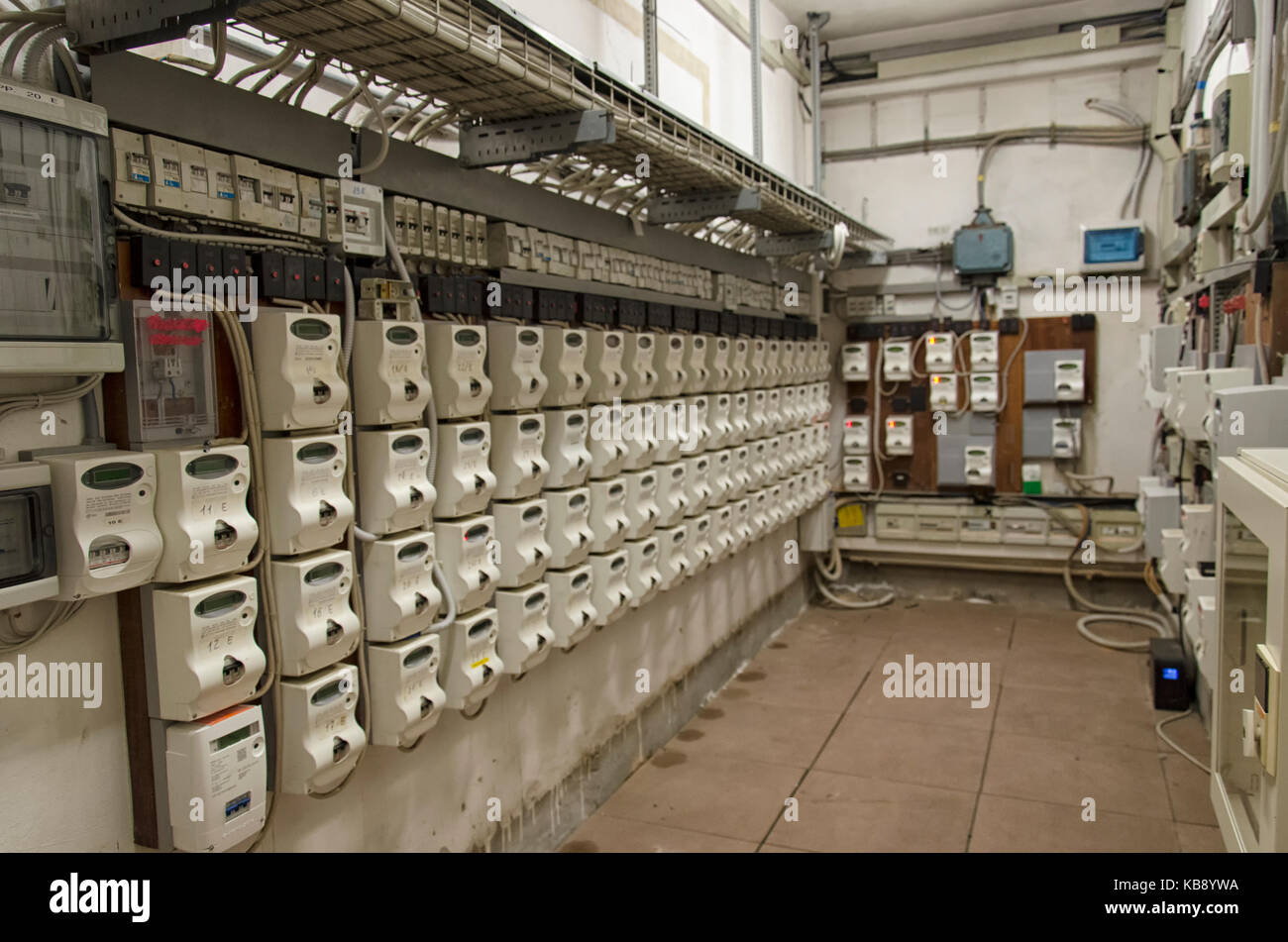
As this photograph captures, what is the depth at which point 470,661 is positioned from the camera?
274 centimetres

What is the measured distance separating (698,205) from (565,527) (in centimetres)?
162

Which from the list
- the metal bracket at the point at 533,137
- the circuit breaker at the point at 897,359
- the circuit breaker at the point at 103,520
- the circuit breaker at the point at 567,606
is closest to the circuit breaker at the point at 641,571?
the circuit breaker at the point at 567,606

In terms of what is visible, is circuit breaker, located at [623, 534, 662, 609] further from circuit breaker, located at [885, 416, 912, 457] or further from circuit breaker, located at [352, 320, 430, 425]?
circuit breaker, located at [885, 416, 912, 457]

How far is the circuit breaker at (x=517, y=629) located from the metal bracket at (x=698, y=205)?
184 cm

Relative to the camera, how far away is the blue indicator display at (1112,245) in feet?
19.9

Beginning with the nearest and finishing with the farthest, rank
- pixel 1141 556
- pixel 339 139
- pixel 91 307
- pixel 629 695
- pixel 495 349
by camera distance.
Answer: pixel 91 307
pixel 339 139
pixel 495 349
pixel 629 695
pixel 1141 556

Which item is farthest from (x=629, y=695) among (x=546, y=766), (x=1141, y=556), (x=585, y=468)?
(x=1141, y=556)

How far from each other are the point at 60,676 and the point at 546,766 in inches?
74.5

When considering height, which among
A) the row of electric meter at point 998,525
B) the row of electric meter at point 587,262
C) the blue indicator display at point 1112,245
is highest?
the blue indicator display at point 1112,245

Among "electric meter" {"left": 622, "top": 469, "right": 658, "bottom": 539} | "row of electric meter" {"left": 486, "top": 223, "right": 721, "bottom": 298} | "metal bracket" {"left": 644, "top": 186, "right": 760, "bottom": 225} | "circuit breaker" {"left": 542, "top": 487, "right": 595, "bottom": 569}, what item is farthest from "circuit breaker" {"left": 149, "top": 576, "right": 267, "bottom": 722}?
"metal bracket" {"left": 644, "top": 186, "right": 760, "bottom": 225}

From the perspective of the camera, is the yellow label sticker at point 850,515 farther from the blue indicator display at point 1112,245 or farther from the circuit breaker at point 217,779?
the circuit breaker at point 217,779

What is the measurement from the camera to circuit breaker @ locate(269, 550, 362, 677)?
212 cm

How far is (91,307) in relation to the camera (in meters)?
1.75
